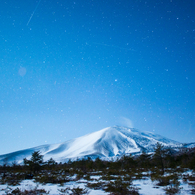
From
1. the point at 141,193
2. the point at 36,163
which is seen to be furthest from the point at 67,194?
the point at 36,163

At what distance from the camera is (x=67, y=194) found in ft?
35.4

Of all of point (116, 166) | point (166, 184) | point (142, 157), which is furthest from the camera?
point (142, 157)

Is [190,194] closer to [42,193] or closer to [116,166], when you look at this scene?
[42,193]

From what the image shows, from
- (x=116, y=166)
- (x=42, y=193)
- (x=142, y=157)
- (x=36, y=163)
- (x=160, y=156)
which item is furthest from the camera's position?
(x=142, y=157)

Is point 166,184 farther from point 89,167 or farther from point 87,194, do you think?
point 89,167

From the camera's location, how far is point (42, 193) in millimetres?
11367

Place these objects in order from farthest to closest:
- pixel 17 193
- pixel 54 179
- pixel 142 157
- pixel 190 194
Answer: pixel 142 157
pixel 54 179
pixel 17 193
pixel 190 194

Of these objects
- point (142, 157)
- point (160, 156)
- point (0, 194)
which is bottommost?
point (142, 157)

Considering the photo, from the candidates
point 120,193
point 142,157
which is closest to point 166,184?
point 120,193

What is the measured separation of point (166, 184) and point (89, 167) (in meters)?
31.0

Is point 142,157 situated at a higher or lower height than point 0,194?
lower

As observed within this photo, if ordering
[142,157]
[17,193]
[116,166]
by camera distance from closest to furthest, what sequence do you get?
[17,193] < [116,166] < [142,157]

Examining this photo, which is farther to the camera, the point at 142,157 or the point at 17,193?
the point at 142,157

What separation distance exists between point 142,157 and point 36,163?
37710 millimetres
